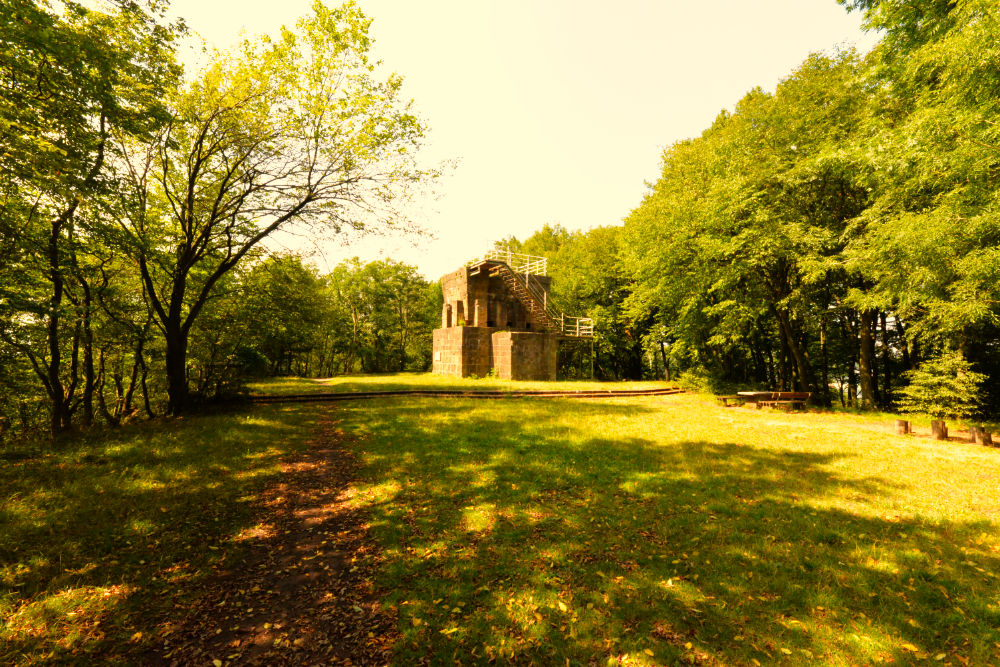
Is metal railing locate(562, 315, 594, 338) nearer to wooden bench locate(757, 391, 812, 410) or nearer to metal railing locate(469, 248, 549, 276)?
metal railing locate(469, 248, 549, 276)

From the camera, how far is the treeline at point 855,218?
9625 millimetres

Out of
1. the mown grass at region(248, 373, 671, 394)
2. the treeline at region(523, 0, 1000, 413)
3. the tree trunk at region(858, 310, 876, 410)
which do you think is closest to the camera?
the treeline at region(523, 0, 1000, 413)

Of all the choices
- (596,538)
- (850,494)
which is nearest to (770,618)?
(596,538)

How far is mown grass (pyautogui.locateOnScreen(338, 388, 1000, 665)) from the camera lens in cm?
336

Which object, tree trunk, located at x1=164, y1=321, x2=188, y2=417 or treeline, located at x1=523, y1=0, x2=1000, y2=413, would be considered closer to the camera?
treeline, located at x1=523, y1=0, x2=1000, y2=413

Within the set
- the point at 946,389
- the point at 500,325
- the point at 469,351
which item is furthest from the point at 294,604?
the point at 500,325

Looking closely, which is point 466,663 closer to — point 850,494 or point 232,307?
point 850,494

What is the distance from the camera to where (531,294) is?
88.3 ft

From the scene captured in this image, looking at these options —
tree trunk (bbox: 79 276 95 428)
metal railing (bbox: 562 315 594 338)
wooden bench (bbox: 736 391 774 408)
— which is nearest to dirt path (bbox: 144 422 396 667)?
tree trunk (bbox: 79 276 95 428)

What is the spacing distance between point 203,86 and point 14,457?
34.5 feet

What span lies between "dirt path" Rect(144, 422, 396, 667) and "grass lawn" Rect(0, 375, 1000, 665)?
9.9 inches

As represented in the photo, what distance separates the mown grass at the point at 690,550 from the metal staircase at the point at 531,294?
1777cm

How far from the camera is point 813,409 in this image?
51.5 feet

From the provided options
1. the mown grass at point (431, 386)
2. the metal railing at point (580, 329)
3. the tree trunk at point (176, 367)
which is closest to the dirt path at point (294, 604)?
the tree trunk at point (176, 367)
